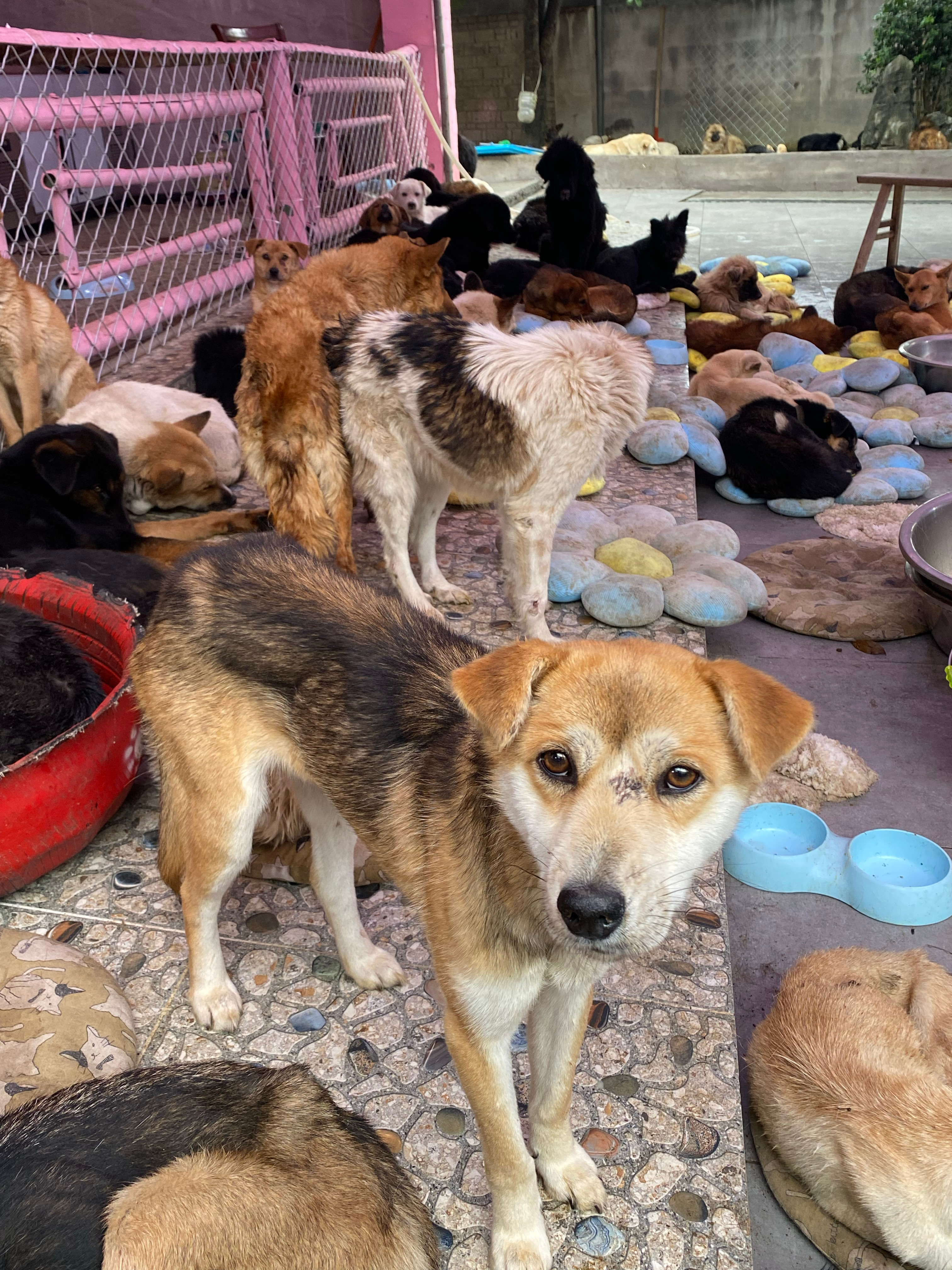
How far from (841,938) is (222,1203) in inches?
90.2

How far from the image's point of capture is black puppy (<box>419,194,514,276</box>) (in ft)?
32.6

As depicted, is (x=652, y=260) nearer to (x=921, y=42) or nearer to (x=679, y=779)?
(x=679, y=779)

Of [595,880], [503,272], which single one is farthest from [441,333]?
[503,272]

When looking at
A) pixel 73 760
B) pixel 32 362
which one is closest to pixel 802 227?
pixel 32 362

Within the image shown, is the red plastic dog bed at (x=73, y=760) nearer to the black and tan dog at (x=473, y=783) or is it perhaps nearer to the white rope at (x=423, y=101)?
the black and tan dog at (x=473, y=783)

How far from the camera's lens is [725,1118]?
2.28m

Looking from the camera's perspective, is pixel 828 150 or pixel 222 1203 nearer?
pixel 222 1203

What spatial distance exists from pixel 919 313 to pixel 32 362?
786 cm

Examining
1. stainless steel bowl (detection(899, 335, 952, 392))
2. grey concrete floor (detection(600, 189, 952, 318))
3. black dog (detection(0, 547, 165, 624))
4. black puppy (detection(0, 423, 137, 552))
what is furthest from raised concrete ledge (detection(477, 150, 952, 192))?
black dog (detection(0, 547, 165, 624))

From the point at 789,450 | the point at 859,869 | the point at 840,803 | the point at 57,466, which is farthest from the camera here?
the point at 789,450

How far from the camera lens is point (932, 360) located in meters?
7.93

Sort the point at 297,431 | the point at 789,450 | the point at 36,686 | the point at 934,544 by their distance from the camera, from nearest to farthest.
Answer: the point at 36,686 → the point at 297,431 → the point at 934,544 → the point at 789,450

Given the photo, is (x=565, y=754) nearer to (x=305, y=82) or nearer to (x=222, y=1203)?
(x=222, y=1203)

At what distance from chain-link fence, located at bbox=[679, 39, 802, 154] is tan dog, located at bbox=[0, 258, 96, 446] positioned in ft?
74.6
